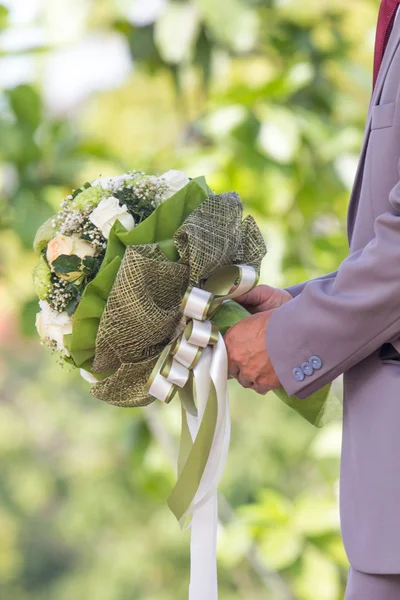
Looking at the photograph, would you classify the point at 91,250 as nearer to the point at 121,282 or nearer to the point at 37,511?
the point at 121,282

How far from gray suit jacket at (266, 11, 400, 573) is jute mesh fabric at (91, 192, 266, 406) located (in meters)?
0.14

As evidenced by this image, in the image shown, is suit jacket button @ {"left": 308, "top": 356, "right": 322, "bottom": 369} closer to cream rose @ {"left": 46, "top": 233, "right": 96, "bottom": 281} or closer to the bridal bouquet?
the bridal bouquet

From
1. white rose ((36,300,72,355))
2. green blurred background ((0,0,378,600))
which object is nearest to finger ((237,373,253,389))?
white rose ((36,300,72,355))

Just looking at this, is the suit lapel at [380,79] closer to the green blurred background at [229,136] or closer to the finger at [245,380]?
the finger at [245,380]

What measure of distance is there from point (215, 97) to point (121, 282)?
1.34 metres

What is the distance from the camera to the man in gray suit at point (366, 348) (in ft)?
3.14

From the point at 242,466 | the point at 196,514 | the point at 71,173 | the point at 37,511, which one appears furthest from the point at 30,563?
the point at 196,514

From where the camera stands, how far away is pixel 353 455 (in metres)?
1.01

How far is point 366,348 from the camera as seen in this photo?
0.98 metres

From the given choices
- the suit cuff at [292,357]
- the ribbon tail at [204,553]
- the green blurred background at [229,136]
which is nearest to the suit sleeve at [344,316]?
the suit cuff at [292,357]

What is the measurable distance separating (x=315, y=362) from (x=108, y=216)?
336mm

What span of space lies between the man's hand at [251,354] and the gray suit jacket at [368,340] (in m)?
0.03

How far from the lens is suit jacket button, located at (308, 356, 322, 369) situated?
100 cm

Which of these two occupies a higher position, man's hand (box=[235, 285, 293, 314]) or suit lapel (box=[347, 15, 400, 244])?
suit lapel (box=[347, 15, 400, 244])
